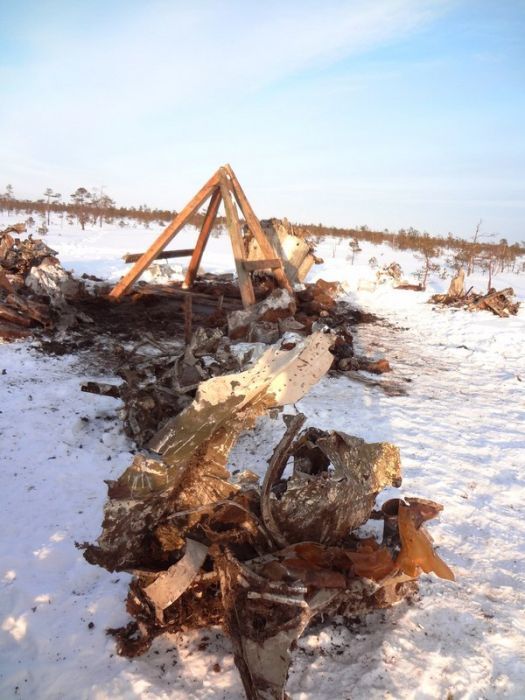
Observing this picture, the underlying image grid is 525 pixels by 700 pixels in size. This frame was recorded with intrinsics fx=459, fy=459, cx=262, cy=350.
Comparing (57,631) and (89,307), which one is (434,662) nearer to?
(57,631)

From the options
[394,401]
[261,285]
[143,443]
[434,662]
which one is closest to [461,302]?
[261,285]

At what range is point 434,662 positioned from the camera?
7.19 ft

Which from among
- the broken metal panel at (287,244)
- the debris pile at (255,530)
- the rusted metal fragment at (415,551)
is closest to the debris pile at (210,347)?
the debris pile at (255,530)

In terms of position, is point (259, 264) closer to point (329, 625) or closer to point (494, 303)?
point (494, 303)

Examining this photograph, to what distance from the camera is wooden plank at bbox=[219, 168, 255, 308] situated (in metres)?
8.88

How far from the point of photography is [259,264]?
8.93m

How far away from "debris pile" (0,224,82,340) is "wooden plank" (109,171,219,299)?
3.62ft

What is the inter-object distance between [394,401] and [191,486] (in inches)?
161

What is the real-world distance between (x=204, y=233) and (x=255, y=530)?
30.0 ft

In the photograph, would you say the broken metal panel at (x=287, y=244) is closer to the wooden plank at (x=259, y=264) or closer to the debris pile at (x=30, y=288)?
the wooden plank at (x=259, y=264)

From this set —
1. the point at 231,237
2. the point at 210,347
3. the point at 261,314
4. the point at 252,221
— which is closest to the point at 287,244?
the point at 252,221

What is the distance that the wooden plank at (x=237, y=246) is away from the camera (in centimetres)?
888

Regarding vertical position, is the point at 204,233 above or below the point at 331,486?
above

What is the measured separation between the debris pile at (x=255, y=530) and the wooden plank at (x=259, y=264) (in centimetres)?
→ 674
